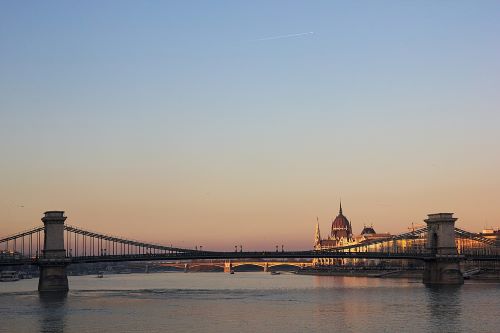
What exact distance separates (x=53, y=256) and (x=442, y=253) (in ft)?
172

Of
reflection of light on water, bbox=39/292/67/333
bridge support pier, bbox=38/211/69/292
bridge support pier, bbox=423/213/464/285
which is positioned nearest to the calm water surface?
reflection of light on water, bbox=39/292/67/333

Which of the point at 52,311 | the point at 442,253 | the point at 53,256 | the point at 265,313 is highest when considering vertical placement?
the point at 53,256

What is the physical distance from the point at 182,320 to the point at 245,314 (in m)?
7.02

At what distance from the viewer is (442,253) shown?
113 m

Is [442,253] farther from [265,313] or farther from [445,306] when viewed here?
[265,313]

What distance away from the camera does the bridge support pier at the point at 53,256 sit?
337 feet

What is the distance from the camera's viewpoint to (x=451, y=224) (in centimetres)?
11575

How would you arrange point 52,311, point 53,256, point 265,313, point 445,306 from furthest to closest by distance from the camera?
1. point 53,256
2. point 445,306
3. point 52,311
4. point 265,313

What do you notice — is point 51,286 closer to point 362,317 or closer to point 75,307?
point 75,307

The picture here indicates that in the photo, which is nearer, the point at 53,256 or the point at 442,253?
the point at 53,256

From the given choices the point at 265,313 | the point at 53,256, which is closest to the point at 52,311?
the point at 265,313

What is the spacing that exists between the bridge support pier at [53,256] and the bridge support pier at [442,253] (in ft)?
165

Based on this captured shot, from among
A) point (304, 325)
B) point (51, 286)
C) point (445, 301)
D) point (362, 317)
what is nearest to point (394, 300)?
point (445, 301)

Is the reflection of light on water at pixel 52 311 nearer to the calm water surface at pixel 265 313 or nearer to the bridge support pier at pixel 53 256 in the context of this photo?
the calm water surface at pixel 265 313
